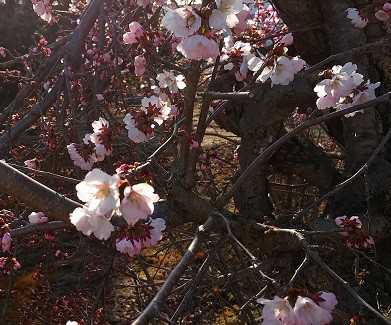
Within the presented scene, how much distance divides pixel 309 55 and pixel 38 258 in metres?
3.18

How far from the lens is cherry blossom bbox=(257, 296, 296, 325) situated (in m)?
1.11

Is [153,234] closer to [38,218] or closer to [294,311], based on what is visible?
[294,311]

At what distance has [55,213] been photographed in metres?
1.41

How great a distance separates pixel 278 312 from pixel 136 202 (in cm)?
47

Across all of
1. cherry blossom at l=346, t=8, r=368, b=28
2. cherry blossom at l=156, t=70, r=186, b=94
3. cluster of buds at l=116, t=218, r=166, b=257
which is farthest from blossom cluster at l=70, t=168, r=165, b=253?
cherry blossom at l=346, t=8, r=368, b=28

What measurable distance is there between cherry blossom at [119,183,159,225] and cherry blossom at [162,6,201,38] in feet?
1.67

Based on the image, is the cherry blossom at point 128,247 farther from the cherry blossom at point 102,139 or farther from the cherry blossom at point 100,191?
the cherry blossom at point 102,139

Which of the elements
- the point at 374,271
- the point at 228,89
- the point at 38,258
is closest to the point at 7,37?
the point at 38,258

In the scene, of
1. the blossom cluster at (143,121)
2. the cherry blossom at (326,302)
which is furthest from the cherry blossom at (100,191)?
the blossom cluster at (143,121)

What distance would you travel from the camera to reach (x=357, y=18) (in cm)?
255

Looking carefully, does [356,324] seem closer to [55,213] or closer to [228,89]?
[55,213]

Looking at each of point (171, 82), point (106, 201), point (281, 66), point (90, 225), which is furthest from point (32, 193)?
point (171, 82)

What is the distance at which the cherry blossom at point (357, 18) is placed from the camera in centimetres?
254

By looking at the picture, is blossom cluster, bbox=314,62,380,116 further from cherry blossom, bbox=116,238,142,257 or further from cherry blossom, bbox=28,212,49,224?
cherry blossom, bbox=28,212,49,224
